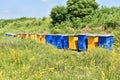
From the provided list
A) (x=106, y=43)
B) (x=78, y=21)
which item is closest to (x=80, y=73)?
(x=106, y=43)

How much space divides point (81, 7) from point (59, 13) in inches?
146

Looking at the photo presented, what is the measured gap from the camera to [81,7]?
34406 mm

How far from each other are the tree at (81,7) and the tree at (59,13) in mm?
1380

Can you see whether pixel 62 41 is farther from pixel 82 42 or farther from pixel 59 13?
pixel 59 13

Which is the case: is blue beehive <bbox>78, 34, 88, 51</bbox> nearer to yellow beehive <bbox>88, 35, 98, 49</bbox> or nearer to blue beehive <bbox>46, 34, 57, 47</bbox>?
yellow beehive <bbox>88, 35, 98, 49</bbox>

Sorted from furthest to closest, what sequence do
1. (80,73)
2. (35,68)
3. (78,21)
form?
(78,21), (35,68), (80,73)

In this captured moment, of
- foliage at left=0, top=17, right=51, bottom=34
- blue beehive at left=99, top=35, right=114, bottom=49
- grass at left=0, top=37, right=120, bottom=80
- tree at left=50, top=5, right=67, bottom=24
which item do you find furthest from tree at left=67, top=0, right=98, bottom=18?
grass at left=0, top=37, right=120, bottom=80

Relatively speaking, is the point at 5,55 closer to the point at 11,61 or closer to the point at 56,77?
the point at 11,61

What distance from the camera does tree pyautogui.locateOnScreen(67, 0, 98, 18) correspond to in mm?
34438

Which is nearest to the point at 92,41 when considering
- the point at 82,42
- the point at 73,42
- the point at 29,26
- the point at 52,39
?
the point at 82,42

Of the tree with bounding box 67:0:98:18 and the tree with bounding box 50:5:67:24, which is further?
the tree with bounding box 50:5:67:24

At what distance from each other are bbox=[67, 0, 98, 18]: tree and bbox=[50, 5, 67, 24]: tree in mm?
1380

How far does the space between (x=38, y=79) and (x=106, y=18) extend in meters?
24.5

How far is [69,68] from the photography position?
28.2ft
